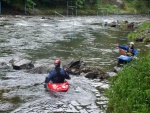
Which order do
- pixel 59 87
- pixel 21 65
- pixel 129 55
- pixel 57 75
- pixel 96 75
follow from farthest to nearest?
pixel 129 55
pixel 21 65
pixel 96 75
pixel 57 75
pixel 59 87

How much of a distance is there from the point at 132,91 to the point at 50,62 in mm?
8795

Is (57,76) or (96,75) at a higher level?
(57,76)

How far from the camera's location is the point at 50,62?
17.1 metres

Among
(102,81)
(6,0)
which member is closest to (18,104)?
(102,81)

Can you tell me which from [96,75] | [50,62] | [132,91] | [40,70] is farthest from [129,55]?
[132,91]

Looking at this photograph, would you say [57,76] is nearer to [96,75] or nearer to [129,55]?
[96,75]

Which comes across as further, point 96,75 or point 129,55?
point 129,55

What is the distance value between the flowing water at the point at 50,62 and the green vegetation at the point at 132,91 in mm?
685

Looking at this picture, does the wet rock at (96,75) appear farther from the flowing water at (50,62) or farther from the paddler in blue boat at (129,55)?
the paddler in blue boat at (129,55)

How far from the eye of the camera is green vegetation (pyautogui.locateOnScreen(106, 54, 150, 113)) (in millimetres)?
8191

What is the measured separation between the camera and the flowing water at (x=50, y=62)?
1020cm

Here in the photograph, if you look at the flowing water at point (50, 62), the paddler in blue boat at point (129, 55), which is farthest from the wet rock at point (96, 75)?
the paddler in blue boat at point (129, 55)

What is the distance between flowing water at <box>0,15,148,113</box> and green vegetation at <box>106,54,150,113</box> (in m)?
0.68

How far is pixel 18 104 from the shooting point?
10148mm
